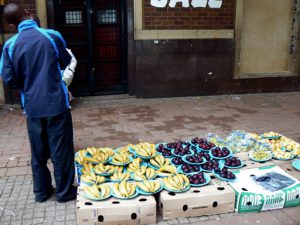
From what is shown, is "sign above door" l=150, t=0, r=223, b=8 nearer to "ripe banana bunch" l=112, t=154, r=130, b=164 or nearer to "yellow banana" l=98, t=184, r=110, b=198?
"ripe banana bunch" l=112, t=154, r=130, b=164

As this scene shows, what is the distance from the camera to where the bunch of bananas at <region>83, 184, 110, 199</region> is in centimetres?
355

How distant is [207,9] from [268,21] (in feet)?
6.21

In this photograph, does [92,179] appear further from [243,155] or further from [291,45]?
[291,45]

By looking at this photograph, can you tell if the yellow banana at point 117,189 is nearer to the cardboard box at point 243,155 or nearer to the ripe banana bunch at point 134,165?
the ripe banana bunch at point 134,165

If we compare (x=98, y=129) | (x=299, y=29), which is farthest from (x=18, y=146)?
(x=299, y=29)

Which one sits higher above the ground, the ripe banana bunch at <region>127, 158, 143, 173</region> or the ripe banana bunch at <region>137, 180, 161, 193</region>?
the ripe banana bunch at <region>127, 158, 143, 173</region>

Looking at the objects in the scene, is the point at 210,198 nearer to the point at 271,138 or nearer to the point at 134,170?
the point at 134,170

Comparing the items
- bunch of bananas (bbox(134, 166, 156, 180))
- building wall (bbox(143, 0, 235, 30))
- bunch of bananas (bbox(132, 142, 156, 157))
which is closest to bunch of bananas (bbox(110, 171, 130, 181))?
bunch of bananas (bbox(134, 166, 156, 180))

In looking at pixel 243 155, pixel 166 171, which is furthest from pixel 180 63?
pixel 166 171

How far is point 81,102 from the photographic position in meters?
8.27

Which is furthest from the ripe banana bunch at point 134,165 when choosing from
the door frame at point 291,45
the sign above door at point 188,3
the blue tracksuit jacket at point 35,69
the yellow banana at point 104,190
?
the door frame at point 291,45

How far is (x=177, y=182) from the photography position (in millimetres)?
3723

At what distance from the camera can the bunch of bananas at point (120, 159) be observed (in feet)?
13.9

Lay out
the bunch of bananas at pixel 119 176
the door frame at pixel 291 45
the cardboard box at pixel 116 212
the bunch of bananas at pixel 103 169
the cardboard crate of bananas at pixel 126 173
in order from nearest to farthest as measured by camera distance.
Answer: the cardboard box at pixel 116 212
the cardboard crate of bananas at pixel 126 173
the bunch of bananas at pixel 119 176
the bunch of bananas at pixel 103 169
the door frame at pixel 291 45
